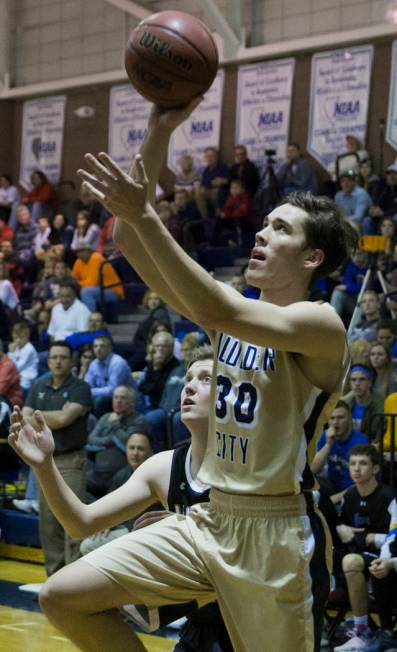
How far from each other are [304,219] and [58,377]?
5.59 m

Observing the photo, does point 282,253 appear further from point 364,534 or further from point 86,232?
point 86,232

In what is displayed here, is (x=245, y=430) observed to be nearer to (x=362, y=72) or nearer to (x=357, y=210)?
(x=357, y=210)

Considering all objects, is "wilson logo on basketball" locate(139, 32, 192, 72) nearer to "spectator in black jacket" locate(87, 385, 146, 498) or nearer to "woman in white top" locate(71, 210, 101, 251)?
"spectator in black jacket" locate(87, 385, 146, 498)

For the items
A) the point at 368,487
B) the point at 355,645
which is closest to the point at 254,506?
the point at 355,645

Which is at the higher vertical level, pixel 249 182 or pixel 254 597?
pixel 249 182

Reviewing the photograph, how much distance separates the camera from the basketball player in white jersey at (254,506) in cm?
309

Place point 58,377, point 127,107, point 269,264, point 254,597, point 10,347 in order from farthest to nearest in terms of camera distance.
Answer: point 127,107
point 10,347
point 58,377
point 269,264
point 254,597

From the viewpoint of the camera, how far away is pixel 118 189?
2805mm

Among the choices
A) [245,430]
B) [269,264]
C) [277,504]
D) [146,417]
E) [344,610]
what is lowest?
[344,610]

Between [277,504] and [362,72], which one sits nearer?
[277,504]

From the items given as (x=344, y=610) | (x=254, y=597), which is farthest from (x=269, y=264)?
(x=344, y=610)

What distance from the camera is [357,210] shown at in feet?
42.5

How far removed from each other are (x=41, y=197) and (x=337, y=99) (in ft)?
17.2

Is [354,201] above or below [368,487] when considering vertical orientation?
above
